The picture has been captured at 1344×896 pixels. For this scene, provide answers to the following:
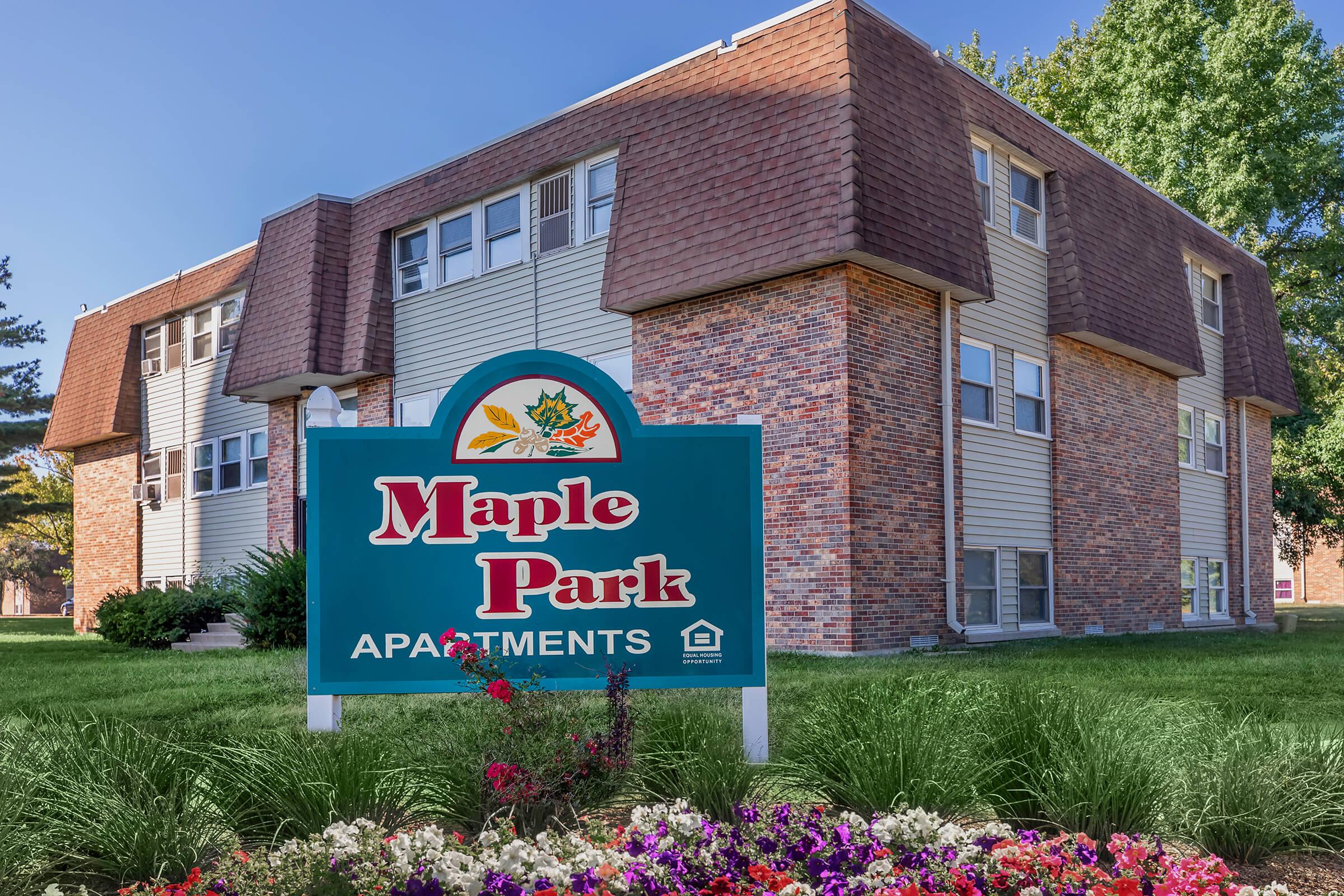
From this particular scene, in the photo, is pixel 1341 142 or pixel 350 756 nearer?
pixel 350 756

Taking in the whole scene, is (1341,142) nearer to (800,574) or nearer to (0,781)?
(800,574)

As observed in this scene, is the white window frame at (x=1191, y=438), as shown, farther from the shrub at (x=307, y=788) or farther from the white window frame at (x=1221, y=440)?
the shrub at (x=307, y=788)

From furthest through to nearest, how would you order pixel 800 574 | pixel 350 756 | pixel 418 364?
pixel 418 364 → pixel 800 574 → pixel 350 756

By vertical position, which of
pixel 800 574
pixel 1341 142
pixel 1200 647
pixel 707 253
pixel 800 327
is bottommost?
pixel 1200 647

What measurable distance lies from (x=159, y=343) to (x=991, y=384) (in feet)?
66.9

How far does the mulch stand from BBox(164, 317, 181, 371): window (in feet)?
86.3

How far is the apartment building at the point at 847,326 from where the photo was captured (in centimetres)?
1370

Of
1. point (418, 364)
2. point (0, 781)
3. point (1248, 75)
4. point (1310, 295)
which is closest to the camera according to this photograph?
point (0, 781)

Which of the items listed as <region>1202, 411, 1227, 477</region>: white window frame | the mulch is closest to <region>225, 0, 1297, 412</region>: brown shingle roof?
<region>1202, 411, 1227, 477</region>: white window frame

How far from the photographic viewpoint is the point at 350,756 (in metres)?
4.62

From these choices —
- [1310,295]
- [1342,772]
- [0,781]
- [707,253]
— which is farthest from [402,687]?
[1310,295]

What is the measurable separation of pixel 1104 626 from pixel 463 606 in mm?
14926

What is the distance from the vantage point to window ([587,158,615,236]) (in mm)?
16703

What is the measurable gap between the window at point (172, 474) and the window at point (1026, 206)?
19646 mm
